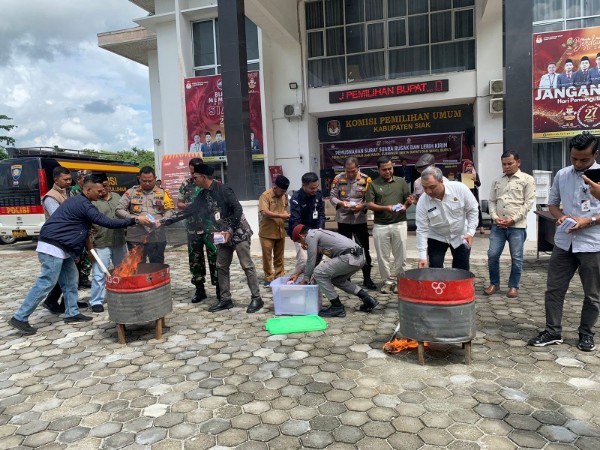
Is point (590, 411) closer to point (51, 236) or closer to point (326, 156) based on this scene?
point (51, 236)

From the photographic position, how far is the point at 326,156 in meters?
14.9

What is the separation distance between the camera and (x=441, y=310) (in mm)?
3521

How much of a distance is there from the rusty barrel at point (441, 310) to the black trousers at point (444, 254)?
1.14m

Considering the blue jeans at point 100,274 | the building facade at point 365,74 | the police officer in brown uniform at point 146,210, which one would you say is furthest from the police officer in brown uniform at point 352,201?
the building facade at point 365,74

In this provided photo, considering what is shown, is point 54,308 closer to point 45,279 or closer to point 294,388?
point 45,279

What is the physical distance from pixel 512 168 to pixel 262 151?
957 cm

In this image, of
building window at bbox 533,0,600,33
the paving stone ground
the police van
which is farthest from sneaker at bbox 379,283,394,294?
building window at bbox 533,0,600,33

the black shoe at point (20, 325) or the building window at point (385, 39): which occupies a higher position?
the building window at point (385, 39)

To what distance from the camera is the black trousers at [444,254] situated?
470cm

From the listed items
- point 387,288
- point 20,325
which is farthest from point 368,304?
point 20,325

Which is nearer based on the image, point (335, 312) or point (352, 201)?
point (335, 312)

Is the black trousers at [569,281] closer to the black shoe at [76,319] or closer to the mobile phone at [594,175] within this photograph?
the mobile phone at [594,175]

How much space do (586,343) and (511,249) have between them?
190 cm

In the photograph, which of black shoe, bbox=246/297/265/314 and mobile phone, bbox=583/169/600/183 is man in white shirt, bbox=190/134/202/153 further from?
mobile phone, bbox=583/169/600/183
